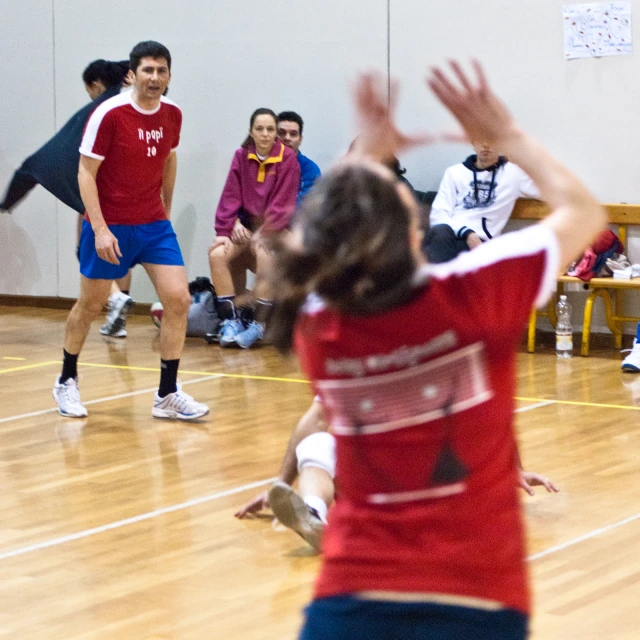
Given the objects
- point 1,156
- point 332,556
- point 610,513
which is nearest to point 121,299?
point 1,156

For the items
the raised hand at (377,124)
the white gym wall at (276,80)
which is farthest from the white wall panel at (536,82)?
the raised hand at (377,124)

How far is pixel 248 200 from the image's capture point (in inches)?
352

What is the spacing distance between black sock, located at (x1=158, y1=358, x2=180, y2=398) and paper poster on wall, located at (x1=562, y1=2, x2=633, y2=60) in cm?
372

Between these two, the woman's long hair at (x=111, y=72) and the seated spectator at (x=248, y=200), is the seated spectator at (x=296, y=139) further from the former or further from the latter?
the woman's long hair at (x=111, y=72)

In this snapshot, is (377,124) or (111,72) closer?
(377,124)

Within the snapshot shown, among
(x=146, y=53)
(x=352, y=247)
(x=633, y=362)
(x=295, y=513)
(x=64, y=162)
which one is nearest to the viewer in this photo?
(x=352, y=247)

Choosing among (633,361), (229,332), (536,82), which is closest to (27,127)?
(229,332)

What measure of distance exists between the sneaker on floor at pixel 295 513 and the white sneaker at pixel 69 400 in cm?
263

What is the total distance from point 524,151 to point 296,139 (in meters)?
7.45

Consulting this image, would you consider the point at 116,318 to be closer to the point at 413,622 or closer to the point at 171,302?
the point at 171,302

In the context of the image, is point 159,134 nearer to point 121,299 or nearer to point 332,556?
point 121,299

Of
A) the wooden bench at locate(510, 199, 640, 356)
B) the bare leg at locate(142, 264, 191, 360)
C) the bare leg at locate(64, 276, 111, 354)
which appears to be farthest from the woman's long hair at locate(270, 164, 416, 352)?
the wooden bench at locate(510, 199, 640, 356)

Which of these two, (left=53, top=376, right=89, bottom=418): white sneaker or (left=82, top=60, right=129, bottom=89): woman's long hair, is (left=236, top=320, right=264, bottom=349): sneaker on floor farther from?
(left=53, top=376, right=89, bottom=418): white sneaker

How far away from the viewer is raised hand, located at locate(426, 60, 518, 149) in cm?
170
